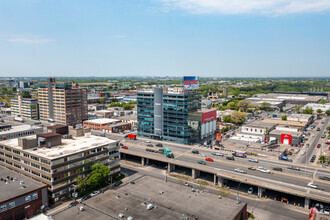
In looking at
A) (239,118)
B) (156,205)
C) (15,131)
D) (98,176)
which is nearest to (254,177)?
(156,205)

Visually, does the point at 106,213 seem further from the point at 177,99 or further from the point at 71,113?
the point at 71,113

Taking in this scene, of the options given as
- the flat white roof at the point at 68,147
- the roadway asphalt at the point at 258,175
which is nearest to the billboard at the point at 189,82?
the roadway asphalt at the point at 258,175

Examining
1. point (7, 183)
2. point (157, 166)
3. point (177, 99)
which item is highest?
point (177, 99)

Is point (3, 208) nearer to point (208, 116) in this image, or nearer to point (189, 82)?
point (189, 82)

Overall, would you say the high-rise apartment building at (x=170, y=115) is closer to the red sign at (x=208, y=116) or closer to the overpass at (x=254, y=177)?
the red sign at (x=208, y=116)

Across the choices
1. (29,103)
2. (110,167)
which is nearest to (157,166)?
(110,167)

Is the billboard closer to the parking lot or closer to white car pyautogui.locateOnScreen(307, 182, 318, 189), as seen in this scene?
the parking lot

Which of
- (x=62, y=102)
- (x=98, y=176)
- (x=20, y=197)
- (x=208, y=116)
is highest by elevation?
(x=62, y=102)
